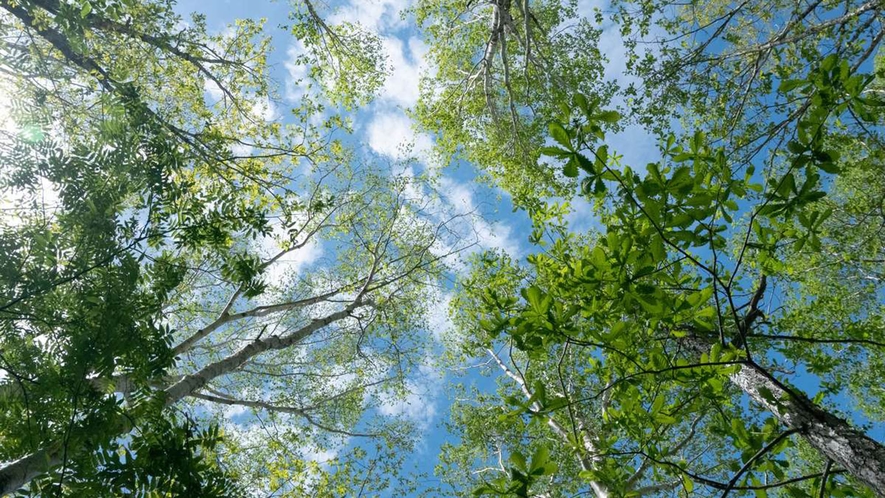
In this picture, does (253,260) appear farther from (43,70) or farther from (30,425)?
(43,70)

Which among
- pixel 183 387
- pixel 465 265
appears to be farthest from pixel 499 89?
pixel 183 387

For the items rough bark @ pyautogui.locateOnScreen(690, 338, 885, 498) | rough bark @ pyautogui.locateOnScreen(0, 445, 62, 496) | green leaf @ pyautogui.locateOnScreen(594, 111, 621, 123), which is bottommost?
rough bark @ pyautogui.locateOnScreen(0, 445, 62, 496)

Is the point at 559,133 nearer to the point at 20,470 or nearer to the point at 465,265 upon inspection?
the point at 20,470

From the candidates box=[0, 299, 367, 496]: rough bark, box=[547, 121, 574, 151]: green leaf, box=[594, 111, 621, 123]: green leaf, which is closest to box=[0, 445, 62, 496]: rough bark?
box=[0, 299, 367, 496]: rough bark

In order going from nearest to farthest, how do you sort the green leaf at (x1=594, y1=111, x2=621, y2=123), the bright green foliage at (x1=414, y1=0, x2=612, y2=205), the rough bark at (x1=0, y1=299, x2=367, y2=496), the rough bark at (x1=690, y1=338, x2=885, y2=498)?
the green leaf at (x1=594, y1=111, x2=621, y2=123) < the rough bark at (x1=690, y1=338, x2=885, y2=498) < the rough bark at (x1=0, y1=299, x2=367, y2=496) < the bright green foliage at (x1=414, y1=0, x2=612, y2=205)

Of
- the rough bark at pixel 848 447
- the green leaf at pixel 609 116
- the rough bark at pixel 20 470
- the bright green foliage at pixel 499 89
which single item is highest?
the bright green foliage at pixel 499 89

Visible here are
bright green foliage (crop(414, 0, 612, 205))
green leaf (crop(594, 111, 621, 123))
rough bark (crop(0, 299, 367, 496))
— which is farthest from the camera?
bright green foliage (crop(414, 0, 612, 205))

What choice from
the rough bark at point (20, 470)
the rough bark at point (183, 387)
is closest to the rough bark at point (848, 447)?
the rough bark at point (183, 387)

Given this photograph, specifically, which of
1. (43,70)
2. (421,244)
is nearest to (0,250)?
(43,70)

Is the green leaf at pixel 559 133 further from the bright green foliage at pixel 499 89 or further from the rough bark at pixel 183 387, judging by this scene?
A: the bright green foliage at pixel 499 89

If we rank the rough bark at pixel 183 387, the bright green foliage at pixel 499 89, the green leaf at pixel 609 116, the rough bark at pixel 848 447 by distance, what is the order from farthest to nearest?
the bright green foliage at pixel 499 89 < the rough bark at pixel 183 387 < the rough bark at pixel 848 447 < the green leaf at pixel 609 116

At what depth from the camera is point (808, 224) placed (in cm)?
156

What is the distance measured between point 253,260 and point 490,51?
20.0 feet

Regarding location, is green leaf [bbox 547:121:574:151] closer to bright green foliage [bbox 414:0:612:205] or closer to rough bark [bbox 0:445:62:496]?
rough bark [bbox 0:445:62:496]
